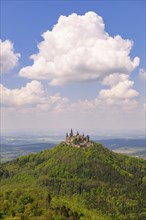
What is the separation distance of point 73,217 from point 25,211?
25.4 meters

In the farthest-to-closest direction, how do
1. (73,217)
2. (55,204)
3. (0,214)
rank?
(55,204)
(73,217)
(0,214)

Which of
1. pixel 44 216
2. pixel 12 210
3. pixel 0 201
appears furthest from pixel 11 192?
pixel 44 216

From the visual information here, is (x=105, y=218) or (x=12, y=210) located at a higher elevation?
(x=12, y=210)

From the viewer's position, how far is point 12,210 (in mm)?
139000

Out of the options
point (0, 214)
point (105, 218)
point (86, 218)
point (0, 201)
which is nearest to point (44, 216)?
point (0, 214)

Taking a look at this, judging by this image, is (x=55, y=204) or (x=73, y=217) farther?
(x=55, y=204)

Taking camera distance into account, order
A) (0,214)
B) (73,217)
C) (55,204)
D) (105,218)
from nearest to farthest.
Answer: (0,214), (73,217), (55,204), (105,218)

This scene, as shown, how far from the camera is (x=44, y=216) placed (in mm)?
132750

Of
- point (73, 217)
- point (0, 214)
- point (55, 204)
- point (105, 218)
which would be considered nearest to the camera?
point (0, 214)

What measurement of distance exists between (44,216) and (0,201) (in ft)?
95.1

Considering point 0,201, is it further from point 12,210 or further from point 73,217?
point 73,217

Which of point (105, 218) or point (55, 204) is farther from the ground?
point (55, 204)

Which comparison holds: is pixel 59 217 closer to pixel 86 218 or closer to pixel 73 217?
pixel 73 217

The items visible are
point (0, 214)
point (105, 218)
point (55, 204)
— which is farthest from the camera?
point (105, 218)
